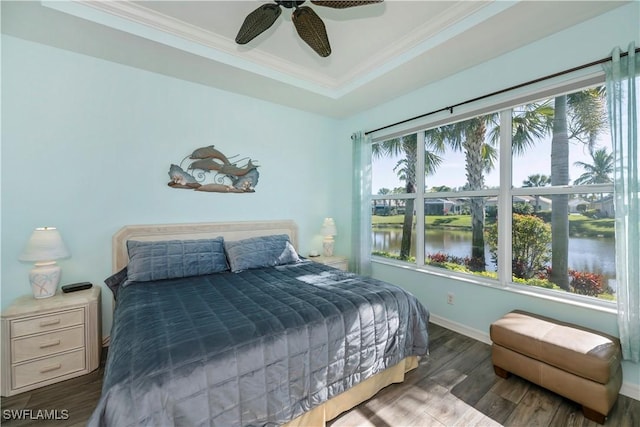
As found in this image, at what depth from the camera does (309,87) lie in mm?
3145

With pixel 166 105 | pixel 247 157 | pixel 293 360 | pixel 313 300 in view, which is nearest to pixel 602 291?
pixel 313 300

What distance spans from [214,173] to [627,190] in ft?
11.5

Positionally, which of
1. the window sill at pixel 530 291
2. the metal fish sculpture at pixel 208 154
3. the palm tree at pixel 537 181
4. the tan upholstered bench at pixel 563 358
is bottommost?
the tan upholstered bench at pixel 563 358

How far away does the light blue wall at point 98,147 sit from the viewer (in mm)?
2184

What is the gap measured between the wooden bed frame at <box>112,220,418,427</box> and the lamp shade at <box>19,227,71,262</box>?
0.47 metres

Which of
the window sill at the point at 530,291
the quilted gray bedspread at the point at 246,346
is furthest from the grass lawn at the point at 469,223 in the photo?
the quilted gray bedspread at the point at 246,346

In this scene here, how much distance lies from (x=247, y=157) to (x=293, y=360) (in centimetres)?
253

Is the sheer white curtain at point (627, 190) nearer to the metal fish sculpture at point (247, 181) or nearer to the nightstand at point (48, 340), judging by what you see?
the metal fish sculpture at point (247, 181)

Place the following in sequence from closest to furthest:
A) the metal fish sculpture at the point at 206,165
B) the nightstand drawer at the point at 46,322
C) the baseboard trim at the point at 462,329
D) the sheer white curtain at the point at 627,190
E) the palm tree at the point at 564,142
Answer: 1. the sheer white curtain at the point at 627,190
2. the nightstand drawer at the point at 46,322
3. the palm tree at the point at 564,142
4. the baseboard trim at the point at 462,329
5. the metal fish sculpture at the point at 206,165

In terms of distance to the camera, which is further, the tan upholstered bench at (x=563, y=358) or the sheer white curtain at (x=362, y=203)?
the sheer white curtain at (x=362, y=203)

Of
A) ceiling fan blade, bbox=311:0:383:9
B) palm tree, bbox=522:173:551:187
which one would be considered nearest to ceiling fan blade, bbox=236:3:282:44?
ceiling fan blade, bbox=311:0:383:9

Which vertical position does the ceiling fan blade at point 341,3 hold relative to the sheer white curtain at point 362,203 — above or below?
above

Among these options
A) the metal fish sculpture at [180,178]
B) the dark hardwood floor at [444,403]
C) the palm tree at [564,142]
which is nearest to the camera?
the dark hardwood floor at [444,403]

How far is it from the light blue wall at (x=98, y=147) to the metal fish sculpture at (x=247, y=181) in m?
0.09
